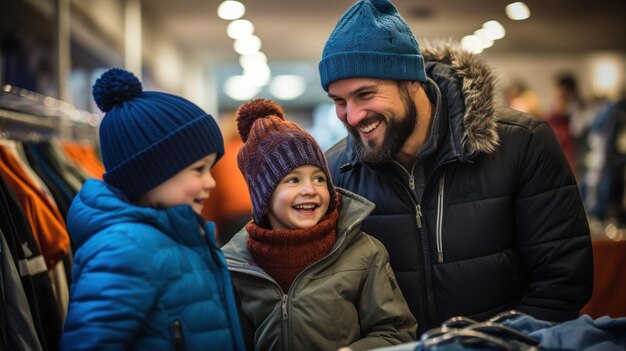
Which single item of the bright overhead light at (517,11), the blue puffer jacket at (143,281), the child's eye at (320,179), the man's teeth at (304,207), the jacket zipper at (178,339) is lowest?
the jacket zipper at (178,339)

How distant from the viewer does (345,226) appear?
193cm

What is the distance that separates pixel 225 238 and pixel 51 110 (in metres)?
2.39

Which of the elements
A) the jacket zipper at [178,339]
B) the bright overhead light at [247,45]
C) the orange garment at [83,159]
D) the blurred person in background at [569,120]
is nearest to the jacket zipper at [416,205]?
the jacket zipper at [178,339]

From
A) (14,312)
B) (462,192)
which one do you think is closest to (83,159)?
(14,312)

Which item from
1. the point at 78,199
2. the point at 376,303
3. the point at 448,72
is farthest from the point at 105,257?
the point at 448,72

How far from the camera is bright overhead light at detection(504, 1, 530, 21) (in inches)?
264

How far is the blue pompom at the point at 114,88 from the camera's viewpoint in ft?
5.42

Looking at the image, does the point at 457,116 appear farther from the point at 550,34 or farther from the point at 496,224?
the point at 550,34

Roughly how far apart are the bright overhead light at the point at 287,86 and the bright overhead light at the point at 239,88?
0.45m

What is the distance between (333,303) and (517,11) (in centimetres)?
612

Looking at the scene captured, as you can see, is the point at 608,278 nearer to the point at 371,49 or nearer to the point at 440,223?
the point at 440,223

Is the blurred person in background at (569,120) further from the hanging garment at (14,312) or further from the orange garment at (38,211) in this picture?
the hanging garment at (14,312)

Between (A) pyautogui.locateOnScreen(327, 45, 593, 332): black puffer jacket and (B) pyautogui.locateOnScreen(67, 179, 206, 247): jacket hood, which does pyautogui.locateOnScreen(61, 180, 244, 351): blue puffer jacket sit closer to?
(B) pyautogui.locateOnScreen(67, 179, 206, 247): jacket hood

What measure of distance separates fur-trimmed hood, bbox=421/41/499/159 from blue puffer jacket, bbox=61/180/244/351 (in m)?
0.82
